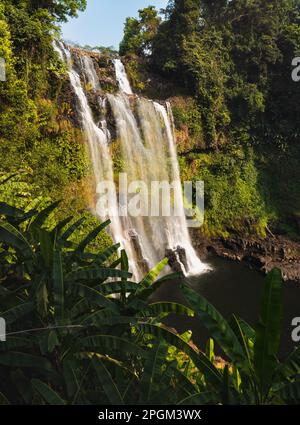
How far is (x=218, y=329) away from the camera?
3.21 m

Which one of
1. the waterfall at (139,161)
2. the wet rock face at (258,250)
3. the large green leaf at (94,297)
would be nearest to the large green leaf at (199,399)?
the large green leaf at (94,297)

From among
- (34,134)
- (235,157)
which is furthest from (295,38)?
(34,134)

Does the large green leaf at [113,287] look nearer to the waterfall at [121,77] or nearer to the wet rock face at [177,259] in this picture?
the wet rock face at [177,259]

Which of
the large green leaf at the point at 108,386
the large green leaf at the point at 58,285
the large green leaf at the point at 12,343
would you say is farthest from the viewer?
the large green leaf at the point at 58,285

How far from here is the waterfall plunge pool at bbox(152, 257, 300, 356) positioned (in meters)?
12.0

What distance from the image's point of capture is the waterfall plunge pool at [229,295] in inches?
473

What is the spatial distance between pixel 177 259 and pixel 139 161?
17.3ft

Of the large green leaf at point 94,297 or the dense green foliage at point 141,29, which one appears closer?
the large green leaf at point 94,297

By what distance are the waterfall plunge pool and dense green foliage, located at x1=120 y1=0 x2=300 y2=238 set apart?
370 cm

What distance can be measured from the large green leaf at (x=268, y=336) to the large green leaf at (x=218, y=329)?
0.79ft

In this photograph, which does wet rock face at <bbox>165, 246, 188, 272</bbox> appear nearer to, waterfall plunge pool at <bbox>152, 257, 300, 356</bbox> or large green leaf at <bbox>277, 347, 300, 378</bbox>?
waterfall plunge pool at <bbox>152, 257, 300, 356</bbox>

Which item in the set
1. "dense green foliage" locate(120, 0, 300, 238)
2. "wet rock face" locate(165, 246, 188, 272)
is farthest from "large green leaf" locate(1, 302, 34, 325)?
"dense green foliage" locate(120, 0, 300, 238)

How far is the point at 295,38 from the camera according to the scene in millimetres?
22859
